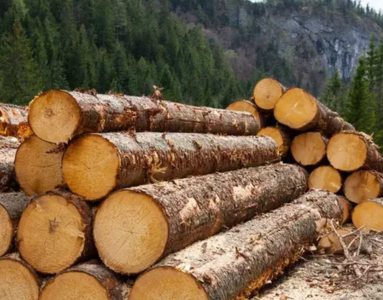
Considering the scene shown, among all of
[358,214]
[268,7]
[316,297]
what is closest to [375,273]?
[316,297]

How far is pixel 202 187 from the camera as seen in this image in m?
4.85

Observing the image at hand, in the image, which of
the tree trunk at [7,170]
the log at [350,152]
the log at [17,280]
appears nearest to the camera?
the log at [17,280]

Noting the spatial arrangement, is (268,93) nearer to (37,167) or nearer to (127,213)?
(37,167)

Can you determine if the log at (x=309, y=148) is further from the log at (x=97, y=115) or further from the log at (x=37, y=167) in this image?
the log at (x=37, y=167)

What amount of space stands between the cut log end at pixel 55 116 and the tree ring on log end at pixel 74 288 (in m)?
1.14

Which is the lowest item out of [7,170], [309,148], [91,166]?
[309,148]

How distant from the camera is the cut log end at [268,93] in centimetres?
946

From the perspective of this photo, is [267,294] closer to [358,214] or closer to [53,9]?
[358,214]

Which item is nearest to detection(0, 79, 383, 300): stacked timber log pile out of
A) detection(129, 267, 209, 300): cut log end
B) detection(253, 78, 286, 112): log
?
detection(129, 267, 209, 300): cut log end

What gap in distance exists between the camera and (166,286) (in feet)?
12.3

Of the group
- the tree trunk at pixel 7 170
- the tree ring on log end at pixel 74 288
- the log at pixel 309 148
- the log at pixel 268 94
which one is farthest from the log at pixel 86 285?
the log at pixel 268 94

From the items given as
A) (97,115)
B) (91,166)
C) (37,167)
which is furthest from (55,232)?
(97,115)

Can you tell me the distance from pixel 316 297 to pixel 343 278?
24.4 inches

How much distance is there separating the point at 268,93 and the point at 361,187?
246cm
